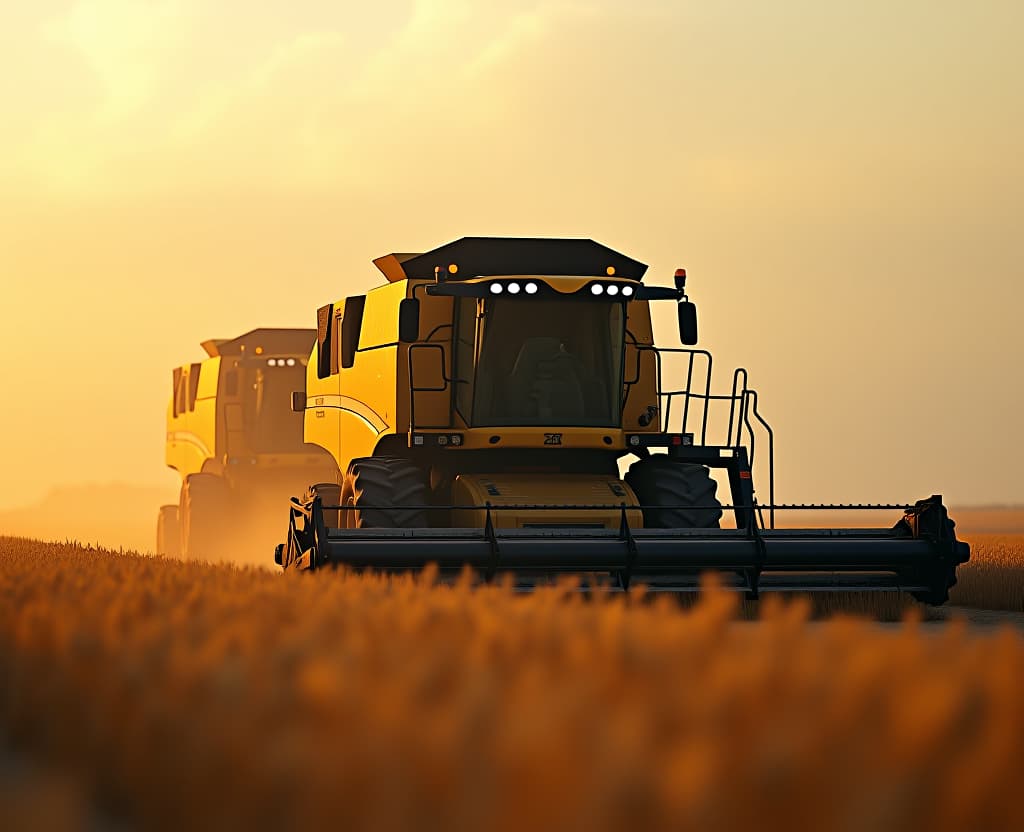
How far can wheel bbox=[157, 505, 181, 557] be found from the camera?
1064 inches

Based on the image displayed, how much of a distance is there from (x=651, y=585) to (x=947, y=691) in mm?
9023

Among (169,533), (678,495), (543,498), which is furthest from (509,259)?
(169,533)

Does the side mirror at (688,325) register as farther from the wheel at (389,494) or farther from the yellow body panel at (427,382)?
the wheel at (389,494)

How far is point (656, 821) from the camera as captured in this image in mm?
2645

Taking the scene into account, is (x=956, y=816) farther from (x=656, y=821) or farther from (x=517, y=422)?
(x=517, y=422)

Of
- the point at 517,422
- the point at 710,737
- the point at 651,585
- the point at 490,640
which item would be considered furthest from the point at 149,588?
the point at 517,422

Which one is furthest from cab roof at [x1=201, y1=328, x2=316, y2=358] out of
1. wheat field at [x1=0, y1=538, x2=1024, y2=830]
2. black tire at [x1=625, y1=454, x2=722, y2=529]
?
wheat field at [x1=0, y1=538, x2=1024, y2=830]

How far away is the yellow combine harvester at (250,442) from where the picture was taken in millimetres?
24078

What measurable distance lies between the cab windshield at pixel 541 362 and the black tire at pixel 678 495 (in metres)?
0.66

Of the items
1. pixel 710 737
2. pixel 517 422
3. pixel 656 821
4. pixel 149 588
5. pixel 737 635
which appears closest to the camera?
pixel 656 821

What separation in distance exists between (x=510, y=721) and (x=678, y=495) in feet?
36.1

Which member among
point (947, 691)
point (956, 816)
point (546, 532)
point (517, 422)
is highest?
point (517, 422)

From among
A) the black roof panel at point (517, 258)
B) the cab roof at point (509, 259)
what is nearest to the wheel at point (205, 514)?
the cab roof at point (509, 259)

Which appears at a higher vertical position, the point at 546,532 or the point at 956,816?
the point at 546,532
